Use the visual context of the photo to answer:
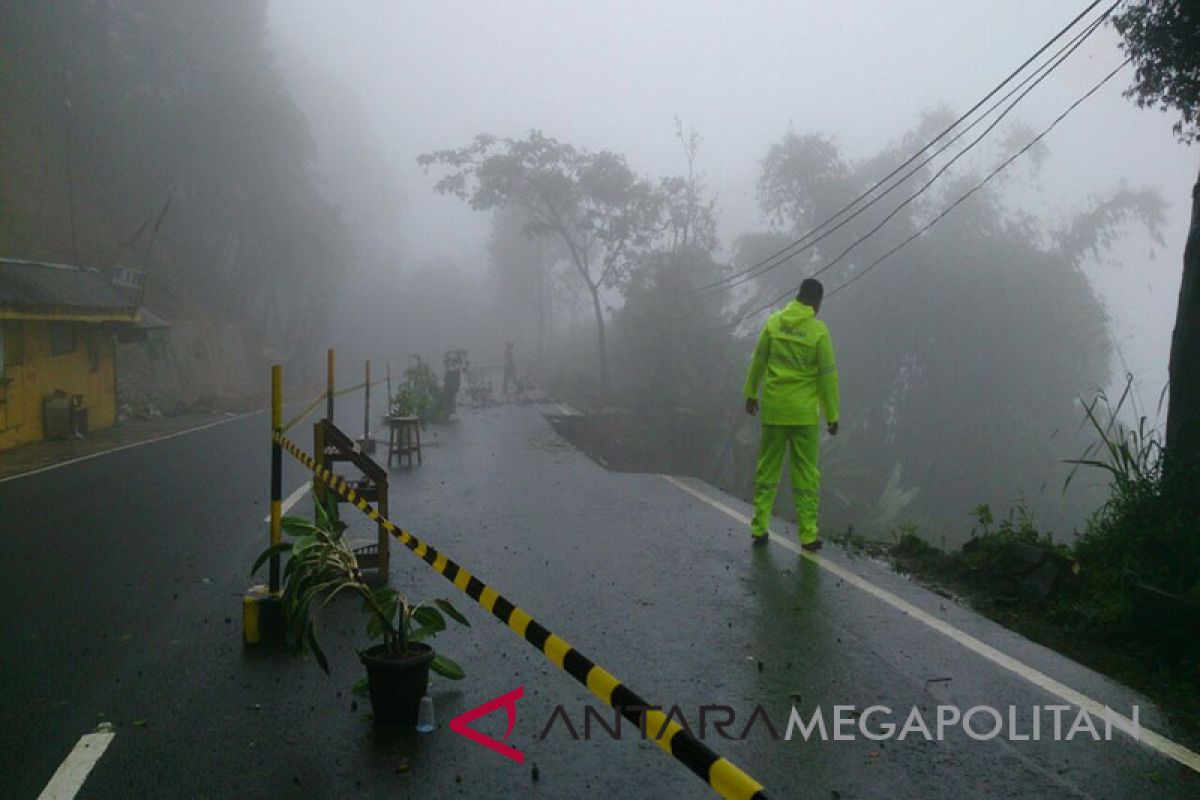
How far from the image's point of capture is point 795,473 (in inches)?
319

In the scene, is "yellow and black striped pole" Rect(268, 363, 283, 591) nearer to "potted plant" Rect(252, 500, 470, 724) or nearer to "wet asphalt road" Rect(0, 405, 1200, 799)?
"wet asphalt road" Rect(0, 405, 1200, 799)

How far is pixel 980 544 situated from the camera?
7.59 meters

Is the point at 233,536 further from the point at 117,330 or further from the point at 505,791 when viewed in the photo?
the point at 117,330

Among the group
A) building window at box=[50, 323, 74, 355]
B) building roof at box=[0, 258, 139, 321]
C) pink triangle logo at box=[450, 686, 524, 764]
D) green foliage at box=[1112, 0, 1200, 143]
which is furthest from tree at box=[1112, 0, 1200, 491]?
building window at box=[50, 323, 74, 355]

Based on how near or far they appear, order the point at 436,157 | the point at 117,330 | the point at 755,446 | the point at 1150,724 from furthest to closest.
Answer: the point at 436,157 → the point at 755,446 → the point at 117,330 → the point at 1150,724

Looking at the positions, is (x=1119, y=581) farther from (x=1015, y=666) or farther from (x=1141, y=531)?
(x=1015, y=666)

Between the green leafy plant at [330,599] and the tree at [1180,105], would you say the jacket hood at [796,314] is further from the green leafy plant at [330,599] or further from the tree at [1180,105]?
the green leafy plant at [330,599]

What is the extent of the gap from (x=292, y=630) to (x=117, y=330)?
805 inches

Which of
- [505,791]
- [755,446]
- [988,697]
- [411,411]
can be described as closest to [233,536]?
[505,791]

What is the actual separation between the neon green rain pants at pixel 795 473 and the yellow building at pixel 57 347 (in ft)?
45.3

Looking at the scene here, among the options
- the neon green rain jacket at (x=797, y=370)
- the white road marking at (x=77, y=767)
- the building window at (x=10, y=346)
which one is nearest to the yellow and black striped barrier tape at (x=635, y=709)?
the white road marking at (x=77, y=767)

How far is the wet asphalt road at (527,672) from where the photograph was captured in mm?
3824

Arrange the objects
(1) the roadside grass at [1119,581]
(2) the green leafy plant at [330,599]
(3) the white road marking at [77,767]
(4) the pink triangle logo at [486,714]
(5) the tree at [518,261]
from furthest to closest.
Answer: (5) the tree at [518,261] < (1) the roadside grass at [1119,581] < (2) the green leafy plant at [330,599] < (4) the pink triangle logo at [486,714] < (3) the white road marking at [77,767]

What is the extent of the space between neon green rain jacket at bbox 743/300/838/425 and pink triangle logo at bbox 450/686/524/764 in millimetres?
3963
